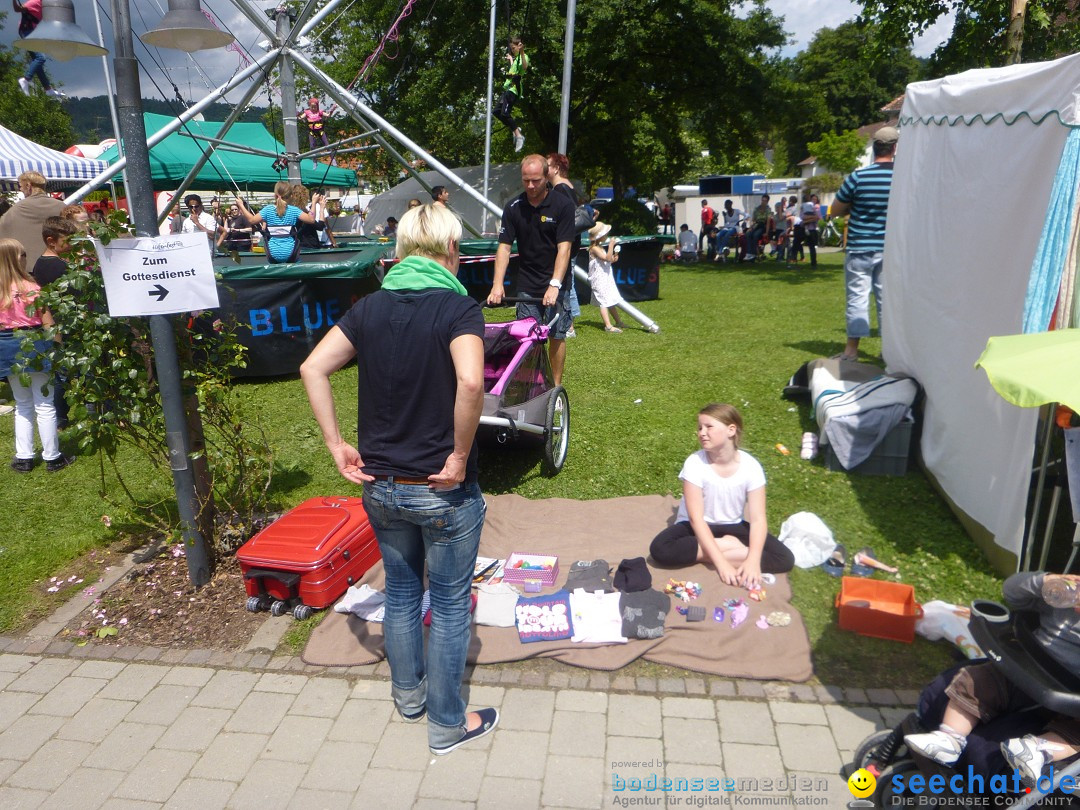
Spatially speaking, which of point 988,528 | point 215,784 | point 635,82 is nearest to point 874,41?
point 635,82

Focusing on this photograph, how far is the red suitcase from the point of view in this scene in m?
4.05

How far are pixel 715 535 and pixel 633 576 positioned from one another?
1.79 feet

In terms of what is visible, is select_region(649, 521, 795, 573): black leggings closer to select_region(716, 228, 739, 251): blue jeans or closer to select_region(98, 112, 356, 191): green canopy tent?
select_region(98, 112, 356, 191): green canopy tent

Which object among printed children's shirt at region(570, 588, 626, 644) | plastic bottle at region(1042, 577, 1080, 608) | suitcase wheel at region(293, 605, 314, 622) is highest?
plastic bottle at region(1042, 577, 1080, 608)

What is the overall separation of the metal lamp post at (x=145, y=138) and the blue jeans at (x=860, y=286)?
18.8ft

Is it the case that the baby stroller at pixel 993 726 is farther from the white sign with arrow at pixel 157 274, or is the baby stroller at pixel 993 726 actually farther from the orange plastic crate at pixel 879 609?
the white sign with arrow at pixel 157 274

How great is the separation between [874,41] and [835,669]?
42.2ft

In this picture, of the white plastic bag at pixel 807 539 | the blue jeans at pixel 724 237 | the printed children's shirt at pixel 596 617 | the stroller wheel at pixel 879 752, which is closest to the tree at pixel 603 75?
the blue jeans at pixel 724 237

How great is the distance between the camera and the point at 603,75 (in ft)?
70.4

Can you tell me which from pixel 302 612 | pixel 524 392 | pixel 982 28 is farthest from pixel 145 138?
pixel 982 28

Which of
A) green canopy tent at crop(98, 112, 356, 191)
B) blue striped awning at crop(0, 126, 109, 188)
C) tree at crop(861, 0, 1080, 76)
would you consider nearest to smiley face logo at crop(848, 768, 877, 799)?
tree at crop(861, 0, 1080, 76)

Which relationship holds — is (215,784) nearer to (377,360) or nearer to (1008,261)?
(377,360)

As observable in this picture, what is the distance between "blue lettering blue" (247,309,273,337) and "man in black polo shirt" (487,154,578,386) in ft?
11.1

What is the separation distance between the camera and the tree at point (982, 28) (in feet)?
37.4
